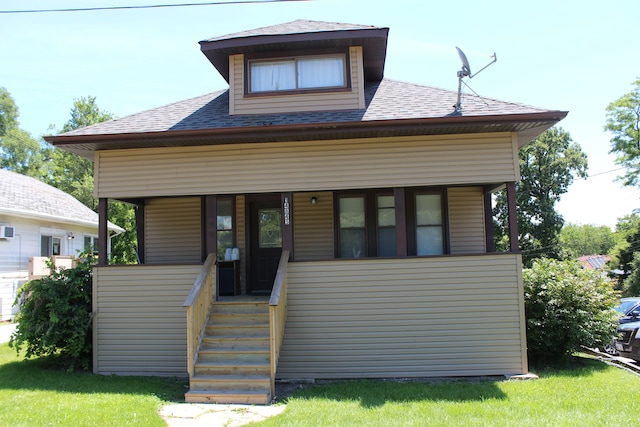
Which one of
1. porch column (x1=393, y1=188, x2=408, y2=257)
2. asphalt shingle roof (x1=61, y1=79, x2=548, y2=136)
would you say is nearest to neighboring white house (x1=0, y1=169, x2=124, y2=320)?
asphalt shingle roof (x1=61, y1=79, x2=548, y2=136)

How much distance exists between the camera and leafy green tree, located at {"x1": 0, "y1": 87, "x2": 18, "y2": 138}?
3797 centimetres

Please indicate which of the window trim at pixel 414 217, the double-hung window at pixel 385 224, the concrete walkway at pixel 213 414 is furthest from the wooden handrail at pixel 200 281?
the window trim at pixel 414 217

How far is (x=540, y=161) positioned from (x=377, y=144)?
3350 cm

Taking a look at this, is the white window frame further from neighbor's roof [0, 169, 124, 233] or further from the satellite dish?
neighbor's roof [0, 169, 124, 233]

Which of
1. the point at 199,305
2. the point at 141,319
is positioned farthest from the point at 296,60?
the point at 141,319

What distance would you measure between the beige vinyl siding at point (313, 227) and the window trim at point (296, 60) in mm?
2158

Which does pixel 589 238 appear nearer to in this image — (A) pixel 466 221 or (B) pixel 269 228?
(A) pixel 466 221

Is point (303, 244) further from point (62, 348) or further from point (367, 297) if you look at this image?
point (62, 348)

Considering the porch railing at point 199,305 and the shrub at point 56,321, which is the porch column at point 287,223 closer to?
the porch railing at point 199,305

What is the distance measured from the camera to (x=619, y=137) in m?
Result: 31.4

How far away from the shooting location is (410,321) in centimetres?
802

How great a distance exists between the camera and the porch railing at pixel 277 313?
6762mm

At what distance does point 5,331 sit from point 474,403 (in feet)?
41.0

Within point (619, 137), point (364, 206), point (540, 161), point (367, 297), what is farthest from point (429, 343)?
point (540, 161)
